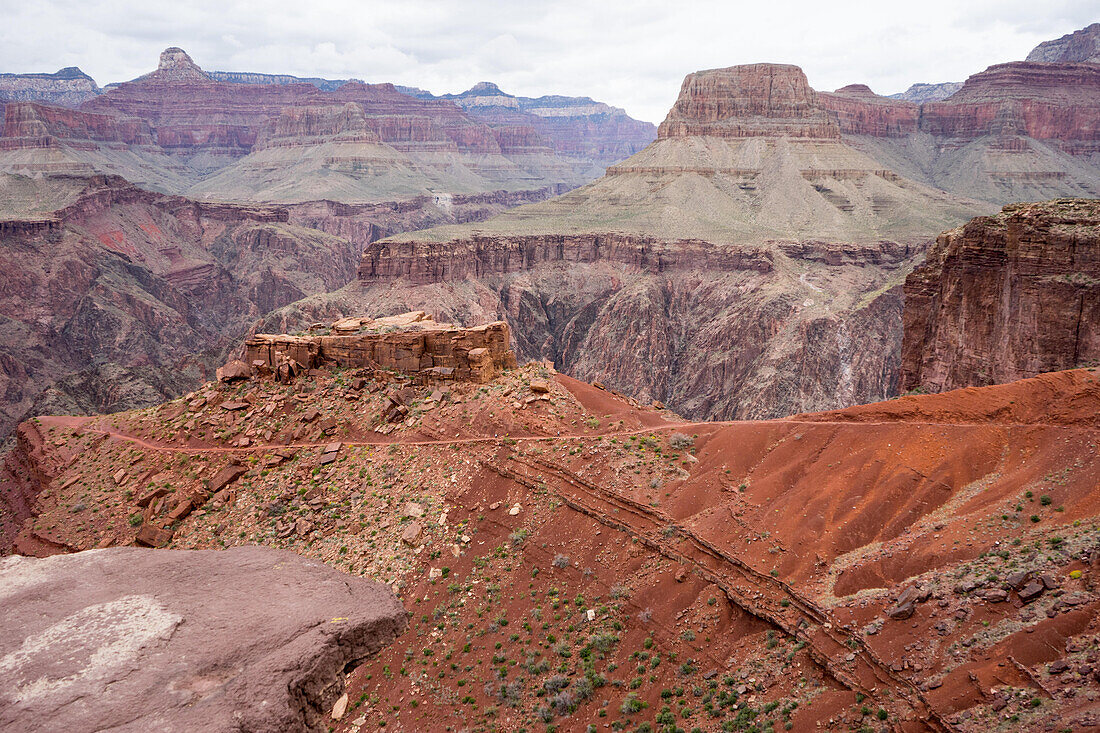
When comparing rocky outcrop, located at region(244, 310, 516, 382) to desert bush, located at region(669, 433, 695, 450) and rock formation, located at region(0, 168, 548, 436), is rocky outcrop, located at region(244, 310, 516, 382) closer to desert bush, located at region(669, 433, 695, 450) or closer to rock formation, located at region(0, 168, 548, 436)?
desert bush, located at region(669, 433, 695, 450)

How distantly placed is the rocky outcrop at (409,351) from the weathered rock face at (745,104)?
149 m

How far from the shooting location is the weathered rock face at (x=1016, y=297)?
45.6 metres

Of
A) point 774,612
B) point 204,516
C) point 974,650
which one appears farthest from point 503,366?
point 974,650

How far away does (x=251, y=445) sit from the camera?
37.5m

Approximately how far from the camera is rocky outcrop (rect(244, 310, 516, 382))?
130 ft

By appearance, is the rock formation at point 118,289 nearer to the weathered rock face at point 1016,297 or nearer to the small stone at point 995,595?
the weathered rock face at point 1016,297

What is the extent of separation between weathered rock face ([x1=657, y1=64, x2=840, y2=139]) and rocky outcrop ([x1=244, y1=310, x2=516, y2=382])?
149 metres

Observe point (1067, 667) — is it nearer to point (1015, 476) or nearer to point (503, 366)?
point (1015, 476)

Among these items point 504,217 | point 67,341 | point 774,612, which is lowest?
point 67,341

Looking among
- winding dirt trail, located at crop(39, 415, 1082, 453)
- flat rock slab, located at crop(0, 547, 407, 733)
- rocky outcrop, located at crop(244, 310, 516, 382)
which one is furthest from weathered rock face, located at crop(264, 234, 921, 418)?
flat rock slab, located at crop(0, 547, 407, 733)

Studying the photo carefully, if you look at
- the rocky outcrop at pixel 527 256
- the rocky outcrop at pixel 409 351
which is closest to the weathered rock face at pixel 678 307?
the rocky outcrop at pixel 527 256

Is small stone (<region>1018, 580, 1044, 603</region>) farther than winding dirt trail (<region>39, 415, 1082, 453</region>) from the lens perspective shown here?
No

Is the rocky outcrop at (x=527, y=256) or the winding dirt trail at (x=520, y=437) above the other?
the rocky outcrop at (x=527, y=256)

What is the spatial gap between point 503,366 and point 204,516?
16.8 metres
